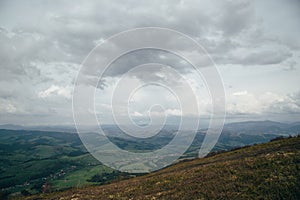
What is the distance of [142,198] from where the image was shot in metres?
25.8

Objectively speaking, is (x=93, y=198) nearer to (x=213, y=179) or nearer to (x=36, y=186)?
(x=213, y=179)

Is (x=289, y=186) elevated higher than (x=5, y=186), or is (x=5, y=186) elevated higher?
(x=289, y=186)

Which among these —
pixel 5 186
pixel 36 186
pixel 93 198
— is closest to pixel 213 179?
pixel 93 198

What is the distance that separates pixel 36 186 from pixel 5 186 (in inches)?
1361

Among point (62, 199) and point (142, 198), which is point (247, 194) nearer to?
point (142, 198)

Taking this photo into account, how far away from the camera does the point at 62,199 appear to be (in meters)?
32.7

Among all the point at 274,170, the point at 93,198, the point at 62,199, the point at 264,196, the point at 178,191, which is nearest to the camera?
the point at 264,196

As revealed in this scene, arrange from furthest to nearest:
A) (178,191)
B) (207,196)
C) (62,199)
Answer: (62,199)
(178,191)
(207,196)

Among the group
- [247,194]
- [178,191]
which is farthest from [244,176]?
[178,191]

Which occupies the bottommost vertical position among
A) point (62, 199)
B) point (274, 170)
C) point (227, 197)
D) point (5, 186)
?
point (5, 186)

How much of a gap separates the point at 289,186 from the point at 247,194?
3824 mm

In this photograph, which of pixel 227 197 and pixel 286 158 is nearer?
pixel 227 197

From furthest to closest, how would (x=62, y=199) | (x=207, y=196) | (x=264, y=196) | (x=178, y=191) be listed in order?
(x=62, y=199)
(x=178, y=191)
(x=207, y=196)
(x=264, y=196)

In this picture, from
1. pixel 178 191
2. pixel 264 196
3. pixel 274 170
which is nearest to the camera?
pixel 264 196
